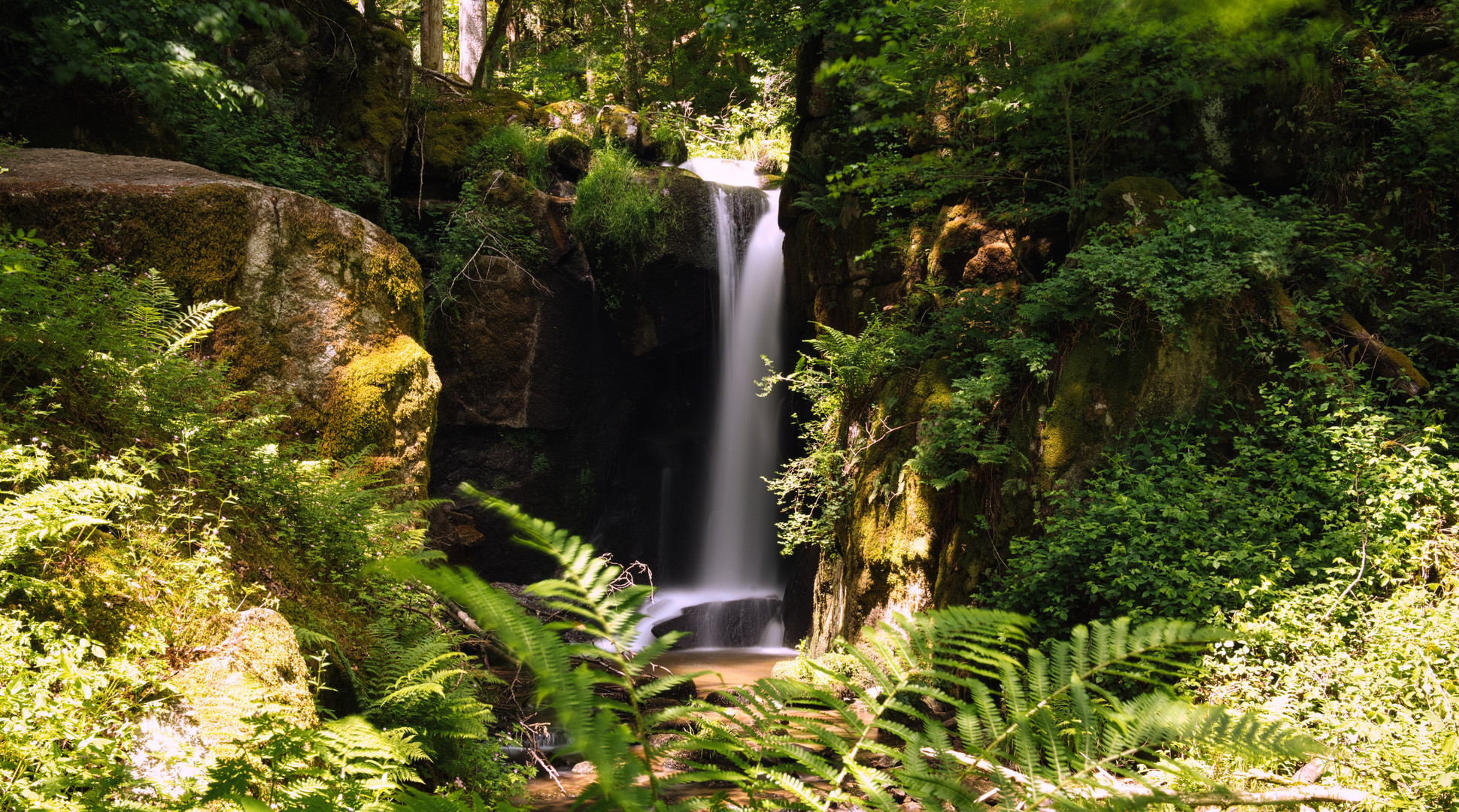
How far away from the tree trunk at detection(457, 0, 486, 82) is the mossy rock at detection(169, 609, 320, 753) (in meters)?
17.1

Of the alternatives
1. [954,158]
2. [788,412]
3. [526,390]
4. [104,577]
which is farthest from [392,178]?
[104,577]

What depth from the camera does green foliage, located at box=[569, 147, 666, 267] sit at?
12914 mm

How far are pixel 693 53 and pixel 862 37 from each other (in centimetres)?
1456

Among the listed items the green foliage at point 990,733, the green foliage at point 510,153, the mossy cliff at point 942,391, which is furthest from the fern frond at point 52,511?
the green foliage at point 510,153

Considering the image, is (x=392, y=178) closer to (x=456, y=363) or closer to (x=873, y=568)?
(x=456, y=363)

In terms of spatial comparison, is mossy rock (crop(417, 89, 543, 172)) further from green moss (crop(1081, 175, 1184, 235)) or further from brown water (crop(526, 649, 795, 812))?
green moss (crop(1081, 175, 1184, 235))

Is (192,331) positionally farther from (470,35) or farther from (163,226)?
(470,35)

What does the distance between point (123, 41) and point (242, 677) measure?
235 inches

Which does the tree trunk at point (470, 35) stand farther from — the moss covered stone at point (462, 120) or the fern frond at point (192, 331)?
the fern frond at point (192, 331)

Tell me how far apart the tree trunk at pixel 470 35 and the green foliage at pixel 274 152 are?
8.63 metres

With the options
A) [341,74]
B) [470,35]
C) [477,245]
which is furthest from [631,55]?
[341,74]

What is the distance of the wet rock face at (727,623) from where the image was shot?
1198 cm

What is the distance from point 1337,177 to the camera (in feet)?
23.4

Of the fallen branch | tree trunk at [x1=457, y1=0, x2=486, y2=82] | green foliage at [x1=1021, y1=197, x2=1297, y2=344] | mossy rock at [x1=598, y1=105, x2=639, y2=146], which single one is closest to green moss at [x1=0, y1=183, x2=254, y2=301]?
green foliage at [x1=1021, y1=197, x2=1297, y2=344]
